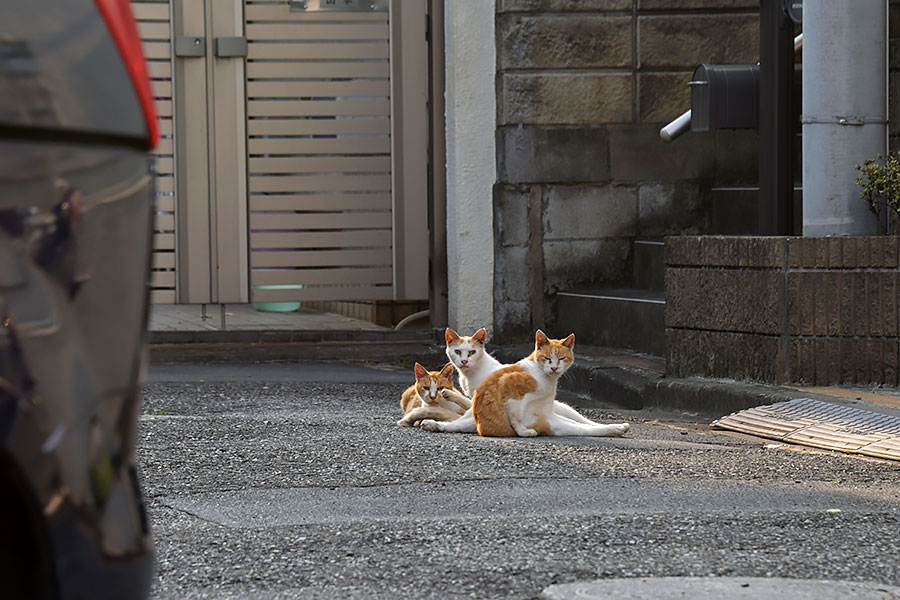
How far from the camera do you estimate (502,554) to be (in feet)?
12.7

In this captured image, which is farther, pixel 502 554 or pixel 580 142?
pixel 580 142

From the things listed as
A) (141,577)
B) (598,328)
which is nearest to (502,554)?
(141,577)

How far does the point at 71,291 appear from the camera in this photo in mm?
1953

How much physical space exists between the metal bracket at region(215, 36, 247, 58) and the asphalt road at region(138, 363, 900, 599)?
12.8 feet

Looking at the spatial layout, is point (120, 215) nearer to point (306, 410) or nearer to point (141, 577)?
point (141, 577)

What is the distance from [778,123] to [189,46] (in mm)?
4392

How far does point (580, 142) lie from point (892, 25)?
2264 millimetres

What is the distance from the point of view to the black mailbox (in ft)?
26.2

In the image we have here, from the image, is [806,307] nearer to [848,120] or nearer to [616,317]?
[848,120]

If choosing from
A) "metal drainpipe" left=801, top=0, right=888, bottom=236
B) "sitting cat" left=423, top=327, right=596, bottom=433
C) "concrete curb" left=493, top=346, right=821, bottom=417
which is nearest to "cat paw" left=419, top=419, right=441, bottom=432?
"sitting cat" left=423, top=327, right=596, bottom=433

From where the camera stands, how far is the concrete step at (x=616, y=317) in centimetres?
899

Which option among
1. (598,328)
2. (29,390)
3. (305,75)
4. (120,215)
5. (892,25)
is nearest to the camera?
(29,390)

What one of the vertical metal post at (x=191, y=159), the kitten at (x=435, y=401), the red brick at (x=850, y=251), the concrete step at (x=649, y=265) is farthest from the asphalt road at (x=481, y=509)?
the vertical metal post at (x=191, y=159)

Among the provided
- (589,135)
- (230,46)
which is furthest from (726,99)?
(230,46)
